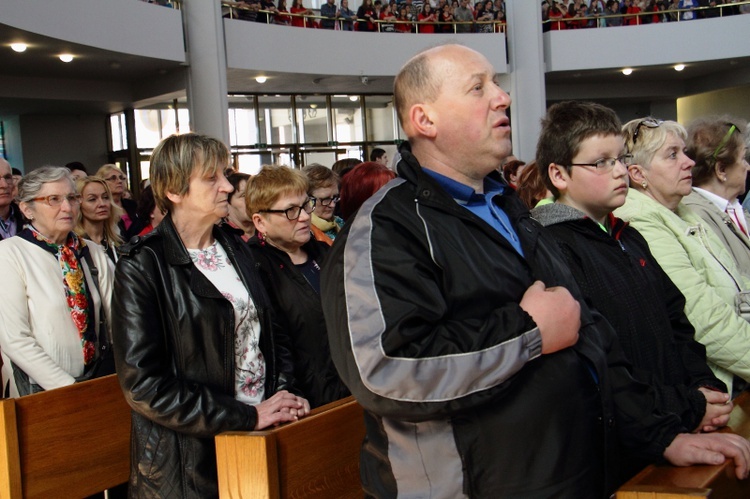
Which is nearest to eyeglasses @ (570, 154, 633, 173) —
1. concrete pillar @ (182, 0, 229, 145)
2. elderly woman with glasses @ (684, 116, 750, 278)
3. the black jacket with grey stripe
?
the black jacket with grey stripe

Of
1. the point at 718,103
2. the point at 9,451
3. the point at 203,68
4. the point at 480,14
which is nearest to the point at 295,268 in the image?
the point at 9,451

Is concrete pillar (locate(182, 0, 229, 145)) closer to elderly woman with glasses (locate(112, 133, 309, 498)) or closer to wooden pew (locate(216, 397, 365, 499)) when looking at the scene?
elderly woman with glasses (locate(112, 133, 309, 498))

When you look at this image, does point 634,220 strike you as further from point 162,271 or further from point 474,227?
point 162,271

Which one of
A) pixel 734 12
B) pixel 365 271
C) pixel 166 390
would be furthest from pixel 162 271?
pixel 734 12

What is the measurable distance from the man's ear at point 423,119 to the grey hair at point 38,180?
2.30m

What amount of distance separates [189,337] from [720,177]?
238 cm

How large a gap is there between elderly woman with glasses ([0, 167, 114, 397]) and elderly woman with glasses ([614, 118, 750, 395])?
2.25 m

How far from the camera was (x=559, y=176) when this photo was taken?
2.47 metres

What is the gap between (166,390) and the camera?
228 cm

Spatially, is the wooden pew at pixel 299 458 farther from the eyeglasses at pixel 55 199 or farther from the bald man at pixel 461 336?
the eyeglasses at pixel 55 199

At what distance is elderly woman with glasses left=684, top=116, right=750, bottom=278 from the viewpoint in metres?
3.34

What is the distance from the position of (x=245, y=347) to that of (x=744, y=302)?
5.82ft

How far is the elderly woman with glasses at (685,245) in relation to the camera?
265cm

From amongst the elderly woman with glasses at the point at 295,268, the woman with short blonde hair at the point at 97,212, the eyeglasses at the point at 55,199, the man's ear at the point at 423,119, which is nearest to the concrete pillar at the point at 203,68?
the woman with short blonde hair at the point at 97,212
